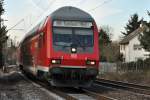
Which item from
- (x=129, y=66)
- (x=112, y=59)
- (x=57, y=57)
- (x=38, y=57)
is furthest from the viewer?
(x=112, y=59)

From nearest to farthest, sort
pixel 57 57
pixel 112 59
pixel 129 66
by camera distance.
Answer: pixel 57 57 → pixel 129 66 → pixel 112 59

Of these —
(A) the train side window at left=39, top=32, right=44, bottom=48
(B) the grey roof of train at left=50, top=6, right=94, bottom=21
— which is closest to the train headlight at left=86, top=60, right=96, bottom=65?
(B) the grey roof of train at left=50, top=6, right=94, bottom=21

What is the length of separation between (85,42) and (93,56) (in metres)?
0.78

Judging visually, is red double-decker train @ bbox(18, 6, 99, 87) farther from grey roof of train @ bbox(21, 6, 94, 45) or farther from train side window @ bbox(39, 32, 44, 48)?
train side window @ bbox(39, 32, 44, 48)

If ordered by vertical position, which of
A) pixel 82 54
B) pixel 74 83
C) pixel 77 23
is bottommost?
pixel 74 83

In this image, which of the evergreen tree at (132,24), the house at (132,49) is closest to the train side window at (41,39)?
the house at (132,49)

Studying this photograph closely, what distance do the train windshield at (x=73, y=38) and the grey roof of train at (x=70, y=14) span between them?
52 centimetres

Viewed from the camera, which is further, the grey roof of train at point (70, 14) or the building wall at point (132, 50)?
the building wall at point (132, 50)

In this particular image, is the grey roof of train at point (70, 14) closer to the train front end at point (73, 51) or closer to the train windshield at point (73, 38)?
the train front end at point (73, 51)

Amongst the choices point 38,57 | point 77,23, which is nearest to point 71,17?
point 77,23

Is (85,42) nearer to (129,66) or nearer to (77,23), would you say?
(77,23)

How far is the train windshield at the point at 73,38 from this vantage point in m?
20.6

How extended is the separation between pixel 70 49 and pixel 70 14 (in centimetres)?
198

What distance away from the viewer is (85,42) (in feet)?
68.6
